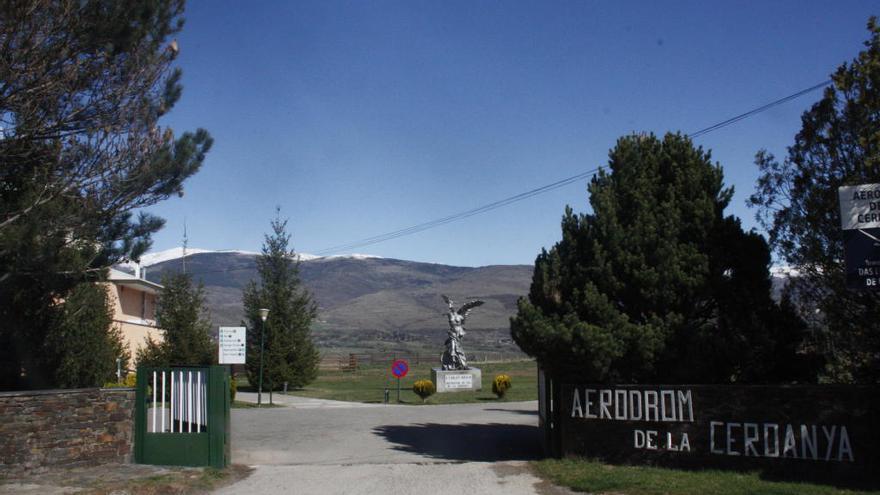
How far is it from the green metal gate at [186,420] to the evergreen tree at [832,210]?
10248mm

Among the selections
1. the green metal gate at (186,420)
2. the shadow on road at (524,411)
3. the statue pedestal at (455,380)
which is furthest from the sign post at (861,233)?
the statue pedestal at (455,380)

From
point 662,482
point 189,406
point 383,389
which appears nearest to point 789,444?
point 662,482

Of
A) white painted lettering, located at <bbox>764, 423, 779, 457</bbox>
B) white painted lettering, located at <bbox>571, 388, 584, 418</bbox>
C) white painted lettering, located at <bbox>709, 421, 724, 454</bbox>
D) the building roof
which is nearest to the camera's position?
white painted lettering, located at <bbox>764, 423, 779, 457</bbox>

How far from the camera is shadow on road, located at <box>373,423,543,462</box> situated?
15.5 metres

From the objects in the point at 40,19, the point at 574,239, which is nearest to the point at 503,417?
the point at 574,239

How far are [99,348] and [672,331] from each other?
19.6 metres

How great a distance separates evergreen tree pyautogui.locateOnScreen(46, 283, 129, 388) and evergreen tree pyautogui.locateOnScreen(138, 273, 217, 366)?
2.67 metres

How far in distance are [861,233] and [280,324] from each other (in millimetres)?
29281

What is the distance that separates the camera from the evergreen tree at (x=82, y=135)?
1276 cm

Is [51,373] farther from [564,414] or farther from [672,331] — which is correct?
[672,331]

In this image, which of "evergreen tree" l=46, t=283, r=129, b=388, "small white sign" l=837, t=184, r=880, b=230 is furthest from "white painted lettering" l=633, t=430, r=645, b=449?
"evergreen tree" l=46, t=283, r=129, b=388

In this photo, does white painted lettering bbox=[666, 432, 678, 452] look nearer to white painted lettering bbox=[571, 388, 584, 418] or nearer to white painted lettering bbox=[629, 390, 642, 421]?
white painted lettering bbox=[629, 390, 642, 421]

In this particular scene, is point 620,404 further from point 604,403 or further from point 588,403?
point 588,403

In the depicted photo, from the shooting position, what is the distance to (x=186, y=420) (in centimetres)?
1352
